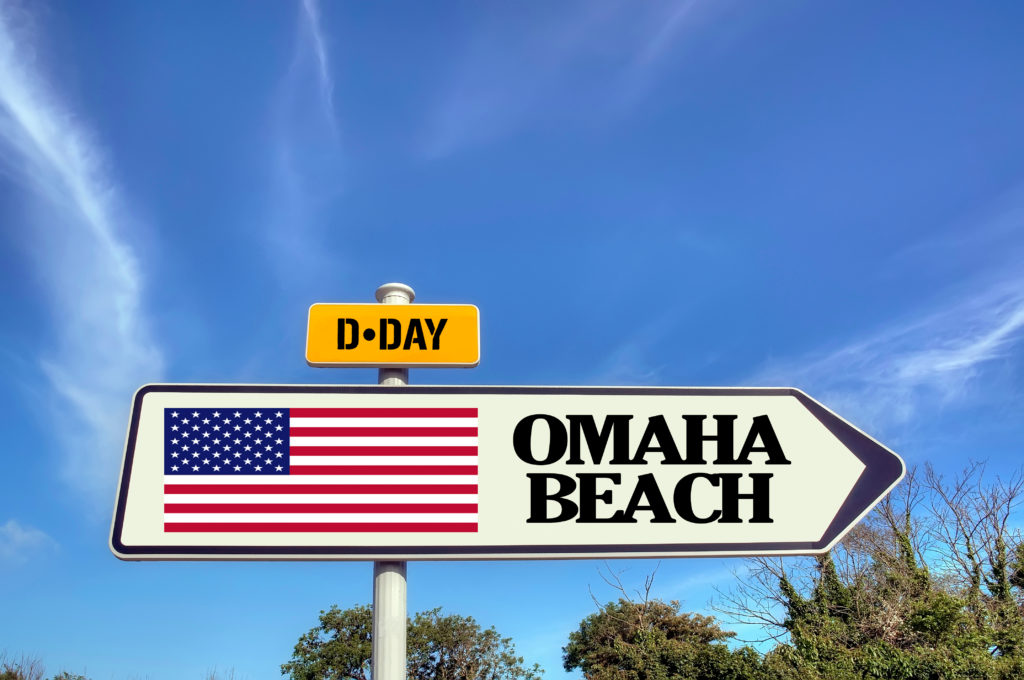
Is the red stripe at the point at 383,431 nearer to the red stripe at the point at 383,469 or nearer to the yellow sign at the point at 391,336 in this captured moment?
the red stripe at the point at 383,469

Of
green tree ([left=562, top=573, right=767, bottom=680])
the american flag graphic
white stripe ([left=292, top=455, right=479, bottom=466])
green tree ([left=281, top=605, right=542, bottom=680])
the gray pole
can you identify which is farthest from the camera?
green tree ([left=281, top=605, right=542, bottom=680])

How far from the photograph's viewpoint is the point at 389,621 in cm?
366

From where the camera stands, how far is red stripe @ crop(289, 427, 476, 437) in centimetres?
385

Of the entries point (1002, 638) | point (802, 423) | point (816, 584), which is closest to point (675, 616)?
point (816, 584)

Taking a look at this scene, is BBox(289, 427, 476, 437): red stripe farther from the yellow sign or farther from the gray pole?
the gray pole

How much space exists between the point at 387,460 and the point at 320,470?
0.34m

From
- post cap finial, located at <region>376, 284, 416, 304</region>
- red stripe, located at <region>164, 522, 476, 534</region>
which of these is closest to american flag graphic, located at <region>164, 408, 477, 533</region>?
red stripe, located at <region>164, 522, 476, 534</region>

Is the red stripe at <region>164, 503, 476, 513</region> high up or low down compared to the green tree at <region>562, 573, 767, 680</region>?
up

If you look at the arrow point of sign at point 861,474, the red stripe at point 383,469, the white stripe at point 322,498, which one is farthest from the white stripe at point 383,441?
the arrow point of sign at point 861,474

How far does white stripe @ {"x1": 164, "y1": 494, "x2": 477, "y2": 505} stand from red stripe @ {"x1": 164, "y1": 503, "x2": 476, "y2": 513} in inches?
0.6

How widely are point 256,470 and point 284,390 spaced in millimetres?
428

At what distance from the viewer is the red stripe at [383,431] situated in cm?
385

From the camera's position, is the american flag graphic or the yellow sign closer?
the american flag graphic

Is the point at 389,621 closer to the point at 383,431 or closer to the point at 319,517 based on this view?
the point at 319,517
